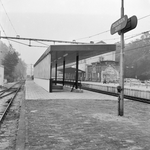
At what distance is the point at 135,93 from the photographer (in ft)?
46.2

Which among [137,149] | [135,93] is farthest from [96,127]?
[135,93]

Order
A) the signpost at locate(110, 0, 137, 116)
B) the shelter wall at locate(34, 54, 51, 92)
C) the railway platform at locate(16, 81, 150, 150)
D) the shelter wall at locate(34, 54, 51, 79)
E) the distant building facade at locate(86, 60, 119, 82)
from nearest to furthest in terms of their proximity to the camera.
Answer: the railway platform at locate(16, 81, 150, 150), the signpost at locate(110, 0, 137, 116), the shelter wall at locate(34, 54, 51, 92), the shelter wall at locate(34, 54, 51, 79), the distant building facade at locate(86, 60, 119, 82)

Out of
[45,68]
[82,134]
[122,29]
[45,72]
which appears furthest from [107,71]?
[82,134]

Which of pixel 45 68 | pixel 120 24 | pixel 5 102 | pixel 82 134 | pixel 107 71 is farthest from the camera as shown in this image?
pixel 107 71

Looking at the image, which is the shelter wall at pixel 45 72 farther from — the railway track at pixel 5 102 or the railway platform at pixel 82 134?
the railway platform at pixel 82 134

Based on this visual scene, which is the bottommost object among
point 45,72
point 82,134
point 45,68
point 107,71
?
point 82,134

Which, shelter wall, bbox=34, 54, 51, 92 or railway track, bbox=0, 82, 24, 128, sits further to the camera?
shelter wall, bbox=34, 54, 51, 92

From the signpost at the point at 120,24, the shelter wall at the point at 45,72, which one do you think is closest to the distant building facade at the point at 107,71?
the shelter wall at the point at 45,72

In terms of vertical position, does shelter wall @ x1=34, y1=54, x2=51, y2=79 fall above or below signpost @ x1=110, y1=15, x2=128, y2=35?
below

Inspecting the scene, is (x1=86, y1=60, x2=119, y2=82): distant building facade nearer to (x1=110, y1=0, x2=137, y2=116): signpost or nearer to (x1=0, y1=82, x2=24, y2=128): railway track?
(x1=0, y1=82, x2=24, y2=128): railway track

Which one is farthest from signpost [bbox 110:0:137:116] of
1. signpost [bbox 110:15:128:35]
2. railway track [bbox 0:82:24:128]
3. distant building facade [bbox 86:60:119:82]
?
distant building facade [bbox 86:60:119:82]

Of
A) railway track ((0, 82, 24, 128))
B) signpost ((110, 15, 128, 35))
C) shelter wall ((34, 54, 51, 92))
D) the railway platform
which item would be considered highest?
signpost ((110, 15, 128, 35))

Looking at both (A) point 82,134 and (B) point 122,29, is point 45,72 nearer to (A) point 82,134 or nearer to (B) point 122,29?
(B) point 122,29

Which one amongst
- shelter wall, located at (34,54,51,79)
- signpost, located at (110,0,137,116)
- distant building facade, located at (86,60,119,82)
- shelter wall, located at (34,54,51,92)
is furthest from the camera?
distant building facade, located at (86,60,119,82)
